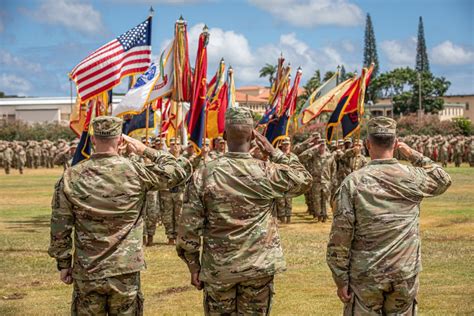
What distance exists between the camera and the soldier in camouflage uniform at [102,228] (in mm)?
5859

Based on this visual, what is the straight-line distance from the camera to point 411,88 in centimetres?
9944

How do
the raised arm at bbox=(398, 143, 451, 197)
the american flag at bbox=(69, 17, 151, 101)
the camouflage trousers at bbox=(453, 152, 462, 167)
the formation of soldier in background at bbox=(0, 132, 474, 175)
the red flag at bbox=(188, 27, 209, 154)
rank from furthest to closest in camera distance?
the camouflage trousers at bbox=(453, 152, 462, 167), the formation of soldier in background at bbox=(0, 132, 474, 175), the red flag at bbox=(188, 27, 209, 154), the american flag at bbox=(69, 17, 151, 101), the raised arm at bbox=(398, 143, 451, 197)

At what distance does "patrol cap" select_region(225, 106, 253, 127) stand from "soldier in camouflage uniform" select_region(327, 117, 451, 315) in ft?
2.96

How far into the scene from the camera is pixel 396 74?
99375 millimetres

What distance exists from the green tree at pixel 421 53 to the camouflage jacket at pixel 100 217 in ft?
377

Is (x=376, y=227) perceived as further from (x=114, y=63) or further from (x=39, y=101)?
(x=39, y=101)

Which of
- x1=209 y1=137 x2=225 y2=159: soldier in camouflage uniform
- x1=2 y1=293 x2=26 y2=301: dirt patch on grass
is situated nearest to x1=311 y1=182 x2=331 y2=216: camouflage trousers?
x1=209 y1=137 x2=225 y2=159: soldier in camouflage uniform

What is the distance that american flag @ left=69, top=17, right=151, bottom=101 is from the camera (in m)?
13.6

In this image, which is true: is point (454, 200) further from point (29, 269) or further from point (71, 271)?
point (71, 271)

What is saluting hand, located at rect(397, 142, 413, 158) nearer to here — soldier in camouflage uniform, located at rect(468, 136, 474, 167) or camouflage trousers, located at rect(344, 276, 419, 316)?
camouflage trousers, located at rect(344, 276, 419, 316)

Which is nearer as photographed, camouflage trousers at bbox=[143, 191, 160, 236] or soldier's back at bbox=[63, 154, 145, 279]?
soldier's back at bbox=[63, 154, 145, 279]

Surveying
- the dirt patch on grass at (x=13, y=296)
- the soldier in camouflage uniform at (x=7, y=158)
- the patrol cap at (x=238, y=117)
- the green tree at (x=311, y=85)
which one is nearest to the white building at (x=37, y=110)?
the green tree at (x=311, y=85)

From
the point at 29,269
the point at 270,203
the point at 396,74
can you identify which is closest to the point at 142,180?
the point at 270,203

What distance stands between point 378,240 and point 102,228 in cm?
216
